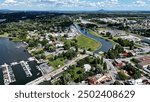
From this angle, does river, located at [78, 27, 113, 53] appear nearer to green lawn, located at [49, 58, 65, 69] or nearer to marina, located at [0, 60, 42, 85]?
green lawn, located at [49, 58, 65, 69]

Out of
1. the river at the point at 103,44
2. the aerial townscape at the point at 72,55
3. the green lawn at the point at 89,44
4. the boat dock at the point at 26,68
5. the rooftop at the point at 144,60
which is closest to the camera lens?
the aerial townscape at the point at 72,55

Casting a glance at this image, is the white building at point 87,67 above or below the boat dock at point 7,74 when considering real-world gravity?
above

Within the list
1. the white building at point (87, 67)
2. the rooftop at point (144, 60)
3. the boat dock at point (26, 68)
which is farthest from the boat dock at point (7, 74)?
the rooftop at point (144, 60)

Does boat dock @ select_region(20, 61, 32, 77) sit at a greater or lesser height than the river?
Result: lesser

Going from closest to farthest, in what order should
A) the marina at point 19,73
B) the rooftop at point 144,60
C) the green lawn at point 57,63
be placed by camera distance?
the marina at point 19,73
the rooftop at point 144,60
the green lawn at point 57,63

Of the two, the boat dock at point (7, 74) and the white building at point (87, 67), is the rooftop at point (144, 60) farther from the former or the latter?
the boat dock at point (7, 74)

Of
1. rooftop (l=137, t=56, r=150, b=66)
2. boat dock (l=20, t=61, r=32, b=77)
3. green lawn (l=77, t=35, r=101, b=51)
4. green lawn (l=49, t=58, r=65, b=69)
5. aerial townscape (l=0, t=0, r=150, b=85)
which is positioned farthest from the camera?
green lawn (l=77, t=35, r=101, b=51)

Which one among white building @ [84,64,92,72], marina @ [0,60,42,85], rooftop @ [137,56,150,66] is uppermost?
rooftop @ [137,56,150,66]

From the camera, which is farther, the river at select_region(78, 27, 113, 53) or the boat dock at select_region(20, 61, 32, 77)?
the river at select_region(78, 27, 113, 53)

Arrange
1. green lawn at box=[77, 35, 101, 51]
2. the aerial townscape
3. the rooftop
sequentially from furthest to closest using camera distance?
green lawn at box=[77, 35, 101, 51] < the rooftop < the aerial townscape

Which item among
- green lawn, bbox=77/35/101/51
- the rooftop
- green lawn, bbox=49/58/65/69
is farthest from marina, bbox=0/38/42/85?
the rooftop
